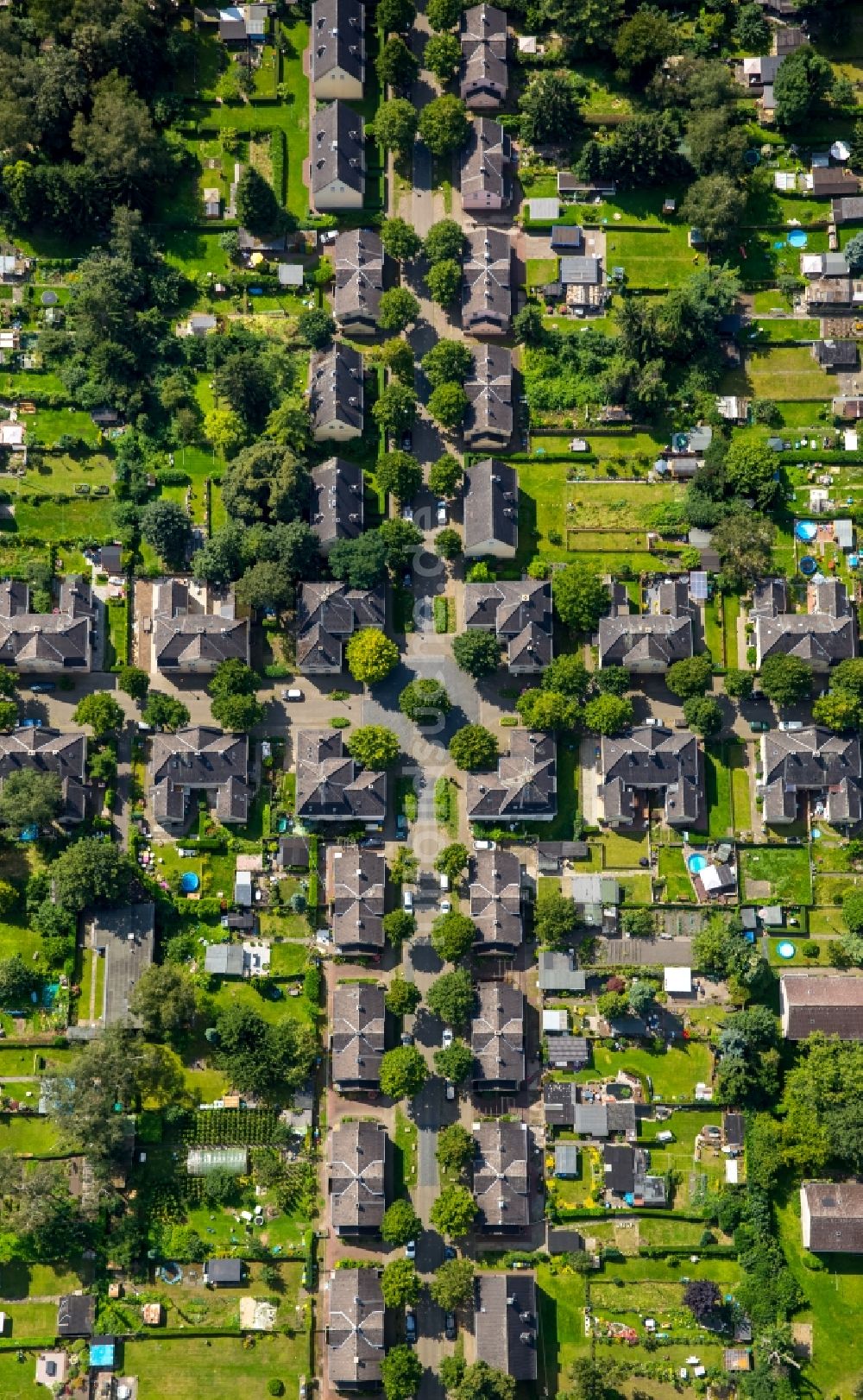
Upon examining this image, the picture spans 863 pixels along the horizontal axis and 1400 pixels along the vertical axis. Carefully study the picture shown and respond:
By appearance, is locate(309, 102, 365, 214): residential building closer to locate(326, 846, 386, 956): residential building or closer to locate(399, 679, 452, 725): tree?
locate(399, 679, 452, 725): tree

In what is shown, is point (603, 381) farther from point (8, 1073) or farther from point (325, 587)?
point (8, 1073)

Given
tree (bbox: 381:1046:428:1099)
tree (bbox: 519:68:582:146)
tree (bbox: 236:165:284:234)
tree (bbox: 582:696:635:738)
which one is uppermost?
tree (bbox: 519:68:582:146)

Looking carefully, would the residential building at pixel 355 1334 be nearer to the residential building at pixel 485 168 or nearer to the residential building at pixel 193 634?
the residential building at pixel 193 634

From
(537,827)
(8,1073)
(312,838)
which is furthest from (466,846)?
(8,1073)

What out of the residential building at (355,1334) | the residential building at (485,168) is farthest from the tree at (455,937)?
the residential building at (485,168)

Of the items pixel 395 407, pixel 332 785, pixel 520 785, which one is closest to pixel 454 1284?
pixel 520 785

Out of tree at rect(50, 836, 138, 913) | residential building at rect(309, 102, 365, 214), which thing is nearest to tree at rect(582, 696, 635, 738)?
tree at rect(50, 836, 138, 913)

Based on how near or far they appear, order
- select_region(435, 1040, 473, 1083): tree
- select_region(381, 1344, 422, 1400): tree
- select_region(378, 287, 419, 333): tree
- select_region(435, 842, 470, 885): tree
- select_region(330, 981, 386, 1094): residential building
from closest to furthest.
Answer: select_region(381, 1344, 422, 1400): tree
select_region(435, 1040, 473, 1083): tree
select_region(330, 981, 386, 1094): residential building
select_region(435, 842, 470, 885): tree
select_region(378, 287, 419, 333): tree
